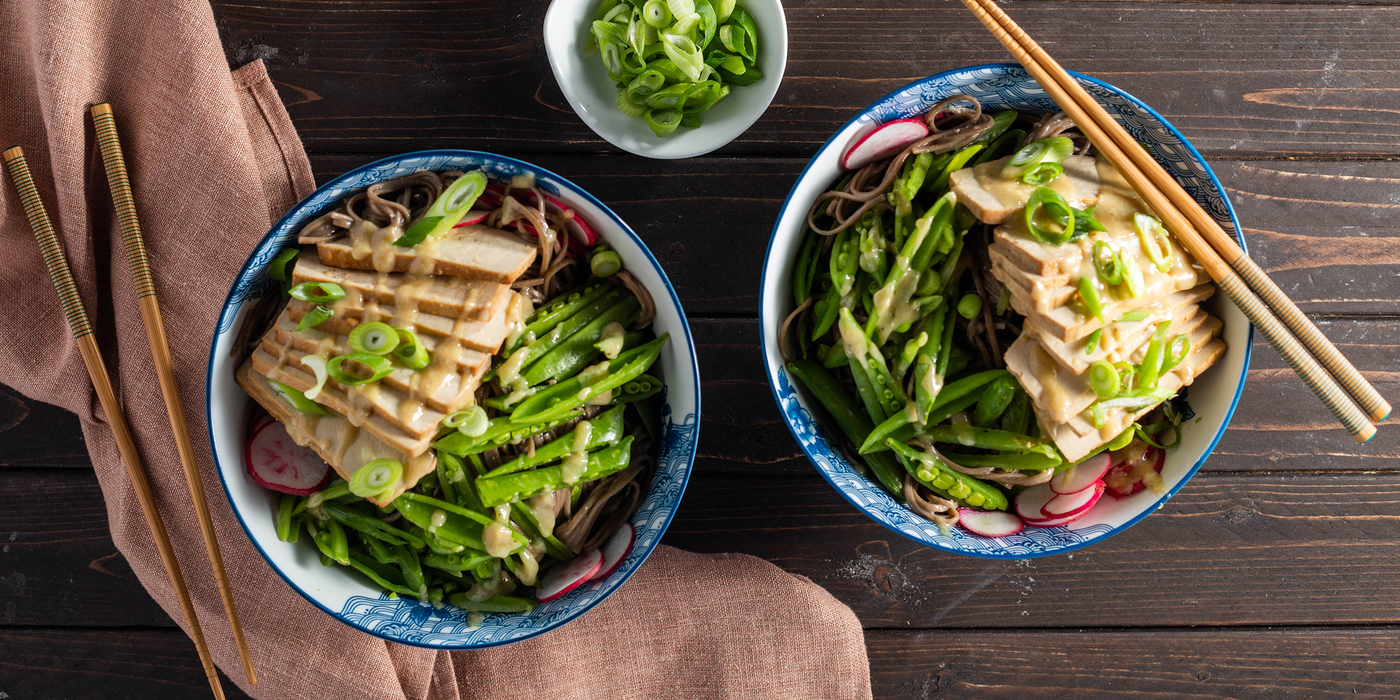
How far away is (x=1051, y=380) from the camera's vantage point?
1.98 meters

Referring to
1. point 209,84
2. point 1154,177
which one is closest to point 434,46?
point 209,84

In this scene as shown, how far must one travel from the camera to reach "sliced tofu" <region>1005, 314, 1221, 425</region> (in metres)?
1.97

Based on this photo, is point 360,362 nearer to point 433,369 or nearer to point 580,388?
point 433,369

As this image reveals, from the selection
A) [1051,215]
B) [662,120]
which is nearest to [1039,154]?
[1051,215]

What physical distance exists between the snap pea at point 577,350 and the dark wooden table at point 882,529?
15.0 inches

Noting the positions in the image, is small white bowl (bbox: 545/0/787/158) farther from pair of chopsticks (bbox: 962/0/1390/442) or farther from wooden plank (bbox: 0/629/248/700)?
wooden plank (bbox: 0/629/248/700)

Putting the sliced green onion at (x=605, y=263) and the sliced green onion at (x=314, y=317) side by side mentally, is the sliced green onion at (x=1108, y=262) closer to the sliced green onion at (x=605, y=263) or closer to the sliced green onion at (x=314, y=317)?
the sliced green onion at (x=605, y=263)

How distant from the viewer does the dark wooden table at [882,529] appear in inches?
98.0

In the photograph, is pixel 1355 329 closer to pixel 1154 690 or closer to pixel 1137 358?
pixel 1137 358

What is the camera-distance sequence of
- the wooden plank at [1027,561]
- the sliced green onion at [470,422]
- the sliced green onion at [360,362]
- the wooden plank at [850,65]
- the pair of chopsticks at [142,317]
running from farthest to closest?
the wooden plank at [1027,561] < the wooden plank at [850,65] < the pair of chopsticks at [142,317] < the sliced green onion at [470,422] < the sliced green onion at [360,362]

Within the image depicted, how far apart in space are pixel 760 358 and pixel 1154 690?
6.26 ft

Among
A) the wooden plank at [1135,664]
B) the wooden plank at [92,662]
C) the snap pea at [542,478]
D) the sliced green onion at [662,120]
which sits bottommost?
the wooden plank at [1135,664]

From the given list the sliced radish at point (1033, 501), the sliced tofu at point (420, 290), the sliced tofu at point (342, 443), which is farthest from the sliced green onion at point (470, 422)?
the sliced radish at point (1033, 501)

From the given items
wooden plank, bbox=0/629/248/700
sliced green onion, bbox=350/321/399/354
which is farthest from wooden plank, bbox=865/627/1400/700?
wooden plank, bbox=0/629/248/700
